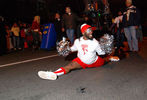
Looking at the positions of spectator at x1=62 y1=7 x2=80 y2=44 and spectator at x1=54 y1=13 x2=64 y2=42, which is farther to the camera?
spectator at x1=54 y1=13 x2=64 y2=42

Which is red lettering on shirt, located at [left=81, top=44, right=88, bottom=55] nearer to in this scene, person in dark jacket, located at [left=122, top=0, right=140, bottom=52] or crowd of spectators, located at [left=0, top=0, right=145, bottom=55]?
crowd of spectators, located at [left=0, top=0, right=145, bottom=55]

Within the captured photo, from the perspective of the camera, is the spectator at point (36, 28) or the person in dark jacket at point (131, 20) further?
the spectator at point (36, 28)

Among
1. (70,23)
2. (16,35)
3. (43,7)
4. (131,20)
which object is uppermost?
(43,7)

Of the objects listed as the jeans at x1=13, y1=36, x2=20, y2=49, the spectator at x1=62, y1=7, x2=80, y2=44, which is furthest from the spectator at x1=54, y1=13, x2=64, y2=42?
the jeans at x1=13, y1=36, x2=20, y2=49

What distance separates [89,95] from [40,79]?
1693mm

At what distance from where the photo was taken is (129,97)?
121 inches

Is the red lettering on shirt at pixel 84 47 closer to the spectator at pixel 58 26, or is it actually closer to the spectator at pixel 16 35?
the spectator at pixel 58 26

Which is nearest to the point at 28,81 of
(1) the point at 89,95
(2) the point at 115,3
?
(1) the point at 89,95

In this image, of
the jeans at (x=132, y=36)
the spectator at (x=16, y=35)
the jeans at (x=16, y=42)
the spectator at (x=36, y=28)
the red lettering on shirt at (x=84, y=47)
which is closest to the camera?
the red lettering on shirt at (x=84, y=47)

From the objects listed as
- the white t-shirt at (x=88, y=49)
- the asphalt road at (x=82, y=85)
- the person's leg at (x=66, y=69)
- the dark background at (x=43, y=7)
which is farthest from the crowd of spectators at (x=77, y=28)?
the dark background at (x=43, y=7)

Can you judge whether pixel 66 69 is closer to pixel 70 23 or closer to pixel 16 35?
pixel 70 23

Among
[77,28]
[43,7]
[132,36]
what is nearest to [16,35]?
[77,28]

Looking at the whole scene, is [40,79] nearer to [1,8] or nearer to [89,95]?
[89,95]

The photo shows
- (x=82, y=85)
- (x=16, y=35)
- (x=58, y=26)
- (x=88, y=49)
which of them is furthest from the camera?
(x=16, y=35)
